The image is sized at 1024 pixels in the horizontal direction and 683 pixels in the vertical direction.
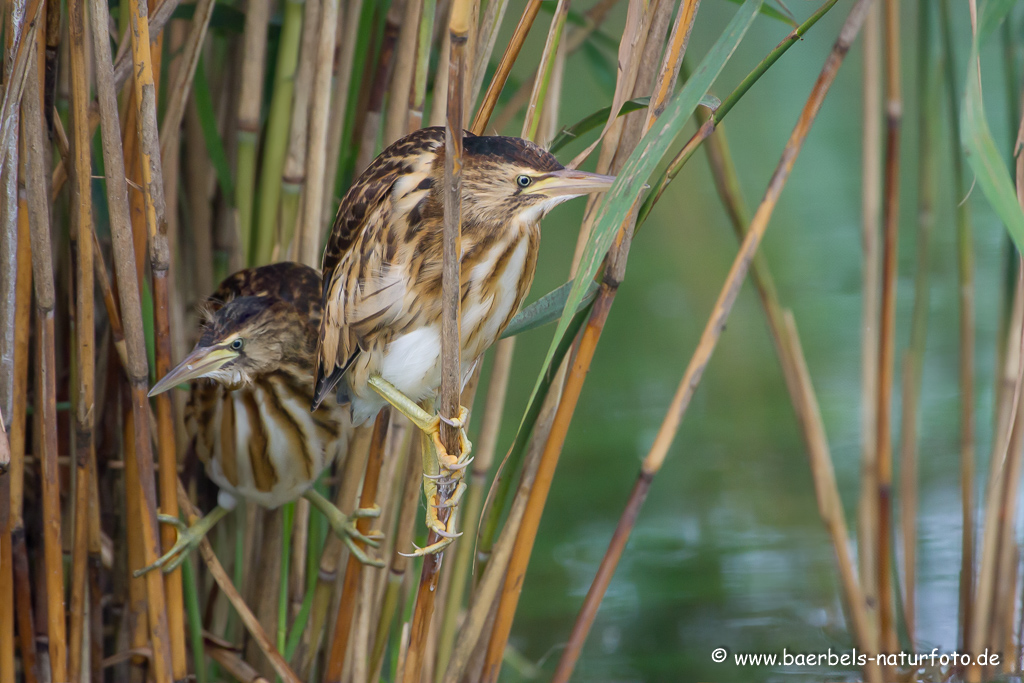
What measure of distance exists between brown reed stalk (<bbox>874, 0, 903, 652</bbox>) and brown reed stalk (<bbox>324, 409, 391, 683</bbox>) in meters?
0.75

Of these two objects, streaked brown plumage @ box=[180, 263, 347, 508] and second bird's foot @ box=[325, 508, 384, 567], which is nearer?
second bird's foot @ box=[325, 508, 384, 567]

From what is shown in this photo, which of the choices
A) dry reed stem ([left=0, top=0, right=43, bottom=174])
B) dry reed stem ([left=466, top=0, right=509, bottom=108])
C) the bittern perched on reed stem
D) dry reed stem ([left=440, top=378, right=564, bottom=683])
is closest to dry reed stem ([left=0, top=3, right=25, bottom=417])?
dry reed stem ([left=0, top=0, right=43, bottom=174])

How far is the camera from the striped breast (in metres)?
1.23

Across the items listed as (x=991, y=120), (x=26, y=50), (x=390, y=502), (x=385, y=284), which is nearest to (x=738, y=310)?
(x=991, y=120)

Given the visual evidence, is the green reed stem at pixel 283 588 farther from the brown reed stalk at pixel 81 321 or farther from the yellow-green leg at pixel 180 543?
the brown reed stalk at pixel 81 321

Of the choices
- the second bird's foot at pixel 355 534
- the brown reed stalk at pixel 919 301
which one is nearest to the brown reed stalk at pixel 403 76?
the second bird's foot at pixel 355 534

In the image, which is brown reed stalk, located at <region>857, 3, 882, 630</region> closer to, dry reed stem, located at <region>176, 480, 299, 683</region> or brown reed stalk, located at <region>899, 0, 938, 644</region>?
brown reed stalk, located at <region>899, 0, 938, 644</region>

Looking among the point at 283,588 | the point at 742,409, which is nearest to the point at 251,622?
the point at 283,588

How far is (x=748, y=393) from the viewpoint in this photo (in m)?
2.82

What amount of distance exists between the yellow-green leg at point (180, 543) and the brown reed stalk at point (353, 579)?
0.65 ft

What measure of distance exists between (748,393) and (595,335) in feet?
6.60

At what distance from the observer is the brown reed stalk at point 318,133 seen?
1.05 meters

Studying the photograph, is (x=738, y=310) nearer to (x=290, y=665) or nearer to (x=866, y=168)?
(x=866, y=168)

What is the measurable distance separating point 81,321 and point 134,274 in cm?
8
